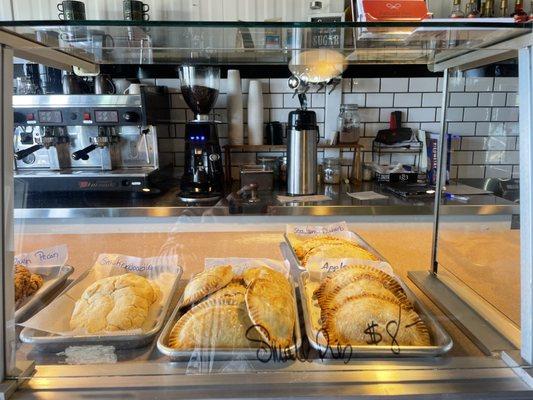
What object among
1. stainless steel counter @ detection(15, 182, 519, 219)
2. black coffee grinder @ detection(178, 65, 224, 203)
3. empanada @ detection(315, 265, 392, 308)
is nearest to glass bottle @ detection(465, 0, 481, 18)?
stainless steel counter @ detection(15, 182, 519, 219)

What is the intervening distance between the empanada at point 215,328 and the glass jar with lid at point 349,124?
5.85ft

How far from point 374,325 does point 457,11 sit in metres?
1.98

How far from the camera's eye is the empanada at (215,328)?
1.59ft

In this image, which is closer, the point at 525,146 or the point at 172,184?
the point at 525,146

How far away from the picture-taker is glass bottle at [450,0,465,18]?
193 centimetres

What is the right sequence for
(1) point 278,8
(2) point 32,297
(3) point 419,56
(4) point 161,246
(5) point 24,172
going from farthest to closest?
(1) point 278,8 < (5) point 24,172 < (4) point 161,246 < (3) point 419,56 < (2) point 32,297

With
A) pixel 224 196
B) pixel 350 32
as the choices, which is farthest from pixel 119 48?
pixel 224 196

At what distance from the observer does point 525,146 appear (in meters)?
0.50

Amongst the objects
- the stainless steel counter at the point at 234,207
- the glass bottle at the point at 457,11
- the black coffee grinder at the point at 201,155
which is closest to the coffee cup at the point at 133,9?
the black coffee grinder at the point at 201,155

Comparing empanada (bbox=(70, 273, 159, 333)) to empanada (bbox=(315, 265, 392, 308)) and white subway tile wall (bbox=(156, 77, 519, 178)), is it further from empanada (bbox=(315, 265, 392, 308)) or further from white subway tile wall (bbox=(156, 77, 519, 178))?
white subway tile wall (bbox=(156, 77, 519, 178))

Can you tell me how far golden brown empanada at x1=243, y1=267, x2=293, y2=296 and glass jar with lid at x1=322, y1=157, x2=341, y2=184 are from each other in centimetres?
159

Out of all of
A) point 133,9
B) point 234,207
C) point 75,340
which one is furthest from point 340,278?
point 133,9

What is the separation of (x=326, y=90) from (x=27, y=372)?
2.03m

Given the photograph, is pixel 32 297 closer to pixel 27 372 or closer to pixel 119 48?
pixel 27 372
